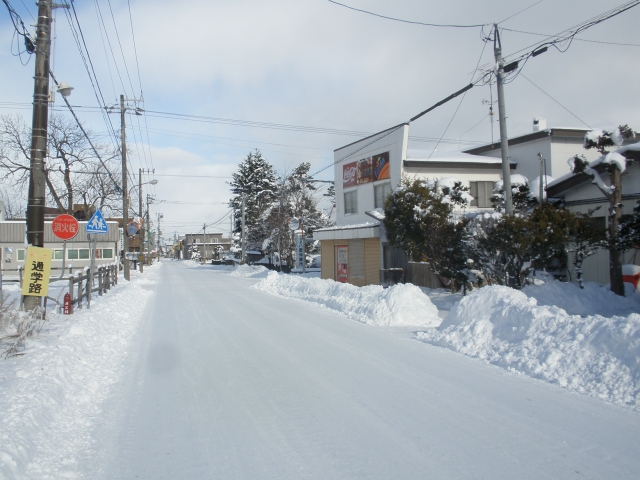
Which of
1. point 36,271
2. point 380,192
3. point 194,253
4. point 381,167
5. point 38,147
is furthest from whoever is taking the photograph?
point 194,253

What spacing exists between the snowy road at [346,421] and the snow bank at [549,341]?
1.44ft

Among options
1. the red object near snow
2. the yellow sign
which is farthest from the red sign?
the yellow sign

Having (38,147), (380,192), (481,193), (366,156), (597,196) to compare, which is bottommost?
(597,196)

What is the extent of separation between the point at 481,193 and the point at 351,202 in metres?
7.94

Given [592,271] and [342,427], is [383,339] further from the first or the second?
[592,271]

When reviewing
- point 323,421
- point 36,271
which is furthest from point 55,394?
point 36,271

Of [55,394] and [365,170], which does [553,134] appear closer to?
[365,170]

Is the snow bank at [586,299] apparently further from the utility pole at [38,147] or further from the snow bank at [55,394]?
the utility pole at [38,147]

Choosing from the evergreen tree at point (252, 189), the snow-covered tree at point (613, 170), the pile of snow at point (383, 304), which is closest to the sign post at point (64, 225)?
the pile of snow at point (383, 304)

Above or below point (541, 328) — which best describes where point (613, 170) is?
above

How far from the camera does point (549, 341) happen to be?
834 cm

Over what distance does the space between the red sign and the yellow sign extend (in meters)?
3.91

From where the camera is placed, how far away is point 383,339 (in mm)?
10914

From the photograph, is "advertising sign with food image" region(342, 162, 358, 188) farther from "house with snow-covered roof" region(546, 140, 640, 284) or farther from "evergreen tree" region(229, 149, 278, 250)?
"evergreen tree" region(229, 149, 278, 250)
